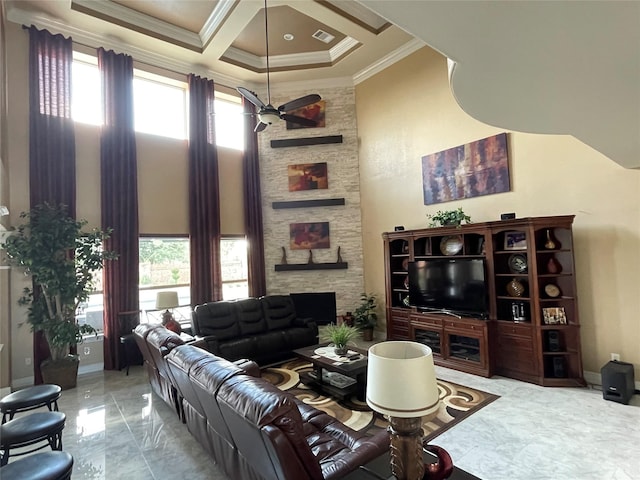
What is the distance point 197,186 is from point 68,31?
126 inches

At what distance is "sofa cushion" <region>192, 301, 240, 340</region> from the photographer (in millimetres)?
5132

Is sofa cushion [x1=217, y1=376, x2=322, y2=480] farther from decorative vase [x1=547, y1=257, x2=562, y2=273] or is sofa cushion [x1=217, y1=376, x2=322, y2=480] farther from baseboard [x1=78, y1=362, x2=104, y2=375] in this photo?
baseboard [x1=78, y1=362, x2=104, y2=375]

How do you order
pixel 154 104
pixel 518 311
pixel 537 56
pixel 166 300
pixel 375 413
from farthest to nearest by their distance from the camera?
1. pixel 154 104
2. pixel 166 300
3. pixel 518 311
4. pixel 375 413
5. pixel 537 56

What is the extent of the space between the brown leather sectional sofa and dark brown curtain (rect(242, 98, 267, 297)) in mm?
4364

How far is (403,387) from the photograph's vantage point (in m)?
1.26

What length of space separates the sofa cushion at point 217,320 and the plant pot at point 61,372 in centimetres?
168

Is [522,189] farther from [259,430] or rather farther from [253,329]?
[259,430]

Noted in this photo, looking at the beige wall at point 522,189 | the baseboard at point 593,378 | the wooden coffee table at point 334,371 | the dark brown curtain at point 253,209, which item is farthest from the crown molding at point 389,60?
the baseboard at point 593,378

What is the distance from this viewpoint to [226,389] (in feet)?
6.31

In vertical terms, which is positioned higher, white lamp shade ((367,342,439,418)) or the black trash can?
white lamp shade ((367,342,439,418))

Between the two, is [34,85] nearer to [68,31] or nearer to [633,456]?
[68,31]

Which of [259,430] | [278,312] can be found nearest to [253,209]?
[278,312]

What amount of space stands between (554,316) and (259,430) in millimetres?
4256

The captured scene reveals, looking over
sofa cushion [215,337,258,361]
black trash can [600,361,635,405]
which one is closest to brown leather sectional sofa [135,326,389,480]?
sofa cushion [215,337,258,361]
